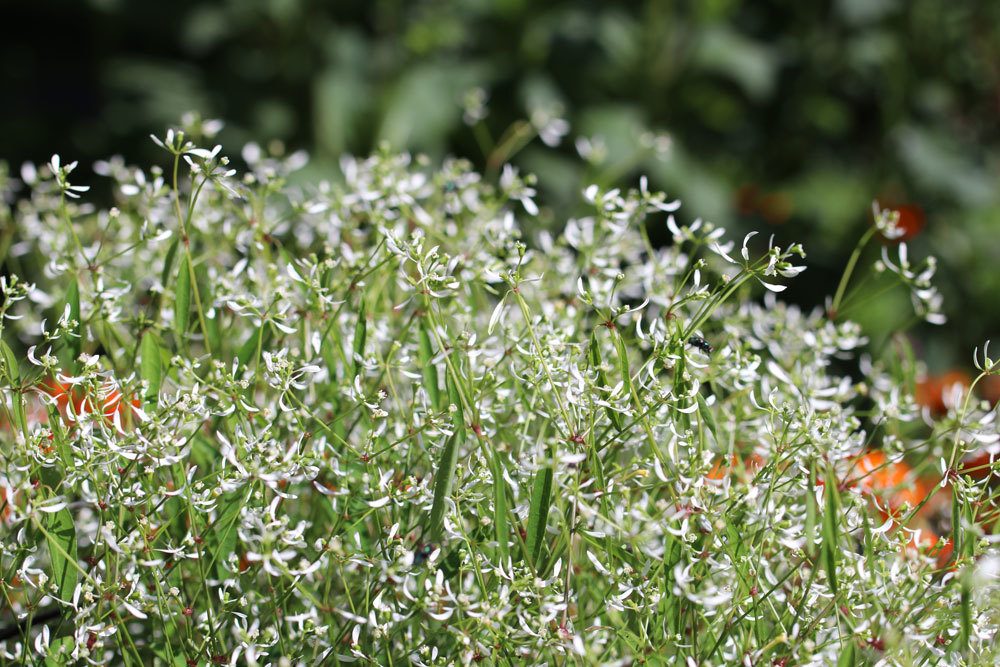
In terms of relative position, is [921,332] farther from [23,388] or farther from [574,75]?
[23,388]

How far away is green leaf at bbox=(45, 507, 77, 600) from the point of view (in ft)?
1.57

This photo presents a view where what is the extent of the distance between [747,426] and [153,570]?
0.36 m

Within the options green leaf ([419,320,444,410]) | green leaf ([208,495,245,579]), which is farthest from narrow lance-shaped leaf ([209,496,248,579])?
→ green leaf ([419,320,444,410])

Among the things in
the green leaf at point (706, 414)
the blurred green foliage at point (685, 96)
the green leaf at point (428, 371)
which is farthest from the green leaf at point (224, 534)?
the blurred green foliage at point (685, 96)

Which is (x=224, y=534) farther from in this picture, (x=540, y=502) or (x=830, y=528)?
(x=830, y=528)

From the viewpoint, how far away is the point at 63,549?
479 mm

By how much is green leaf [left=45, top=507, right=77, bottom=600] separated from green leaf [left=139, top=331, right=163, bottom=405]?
7cm

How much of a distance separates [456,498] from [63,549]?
7.2 inches

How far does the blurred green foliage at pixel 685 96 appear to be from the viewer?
218cm

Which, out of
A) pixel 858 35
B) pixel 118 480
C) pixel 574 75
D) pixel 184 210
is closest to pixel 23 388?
pixel 118 480

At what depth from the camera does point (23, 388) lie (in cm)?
48

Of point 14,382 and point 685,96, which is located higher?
point 14,382

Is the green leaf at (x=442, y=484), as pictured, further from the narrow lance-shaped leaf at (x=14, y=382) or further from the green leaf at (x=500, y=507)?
the narrow lance-shaped leaf at (x=14, y=382)

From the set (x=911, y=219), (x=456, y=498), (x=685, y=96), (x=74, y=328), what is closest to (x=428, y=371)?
(x=456, y=498)
